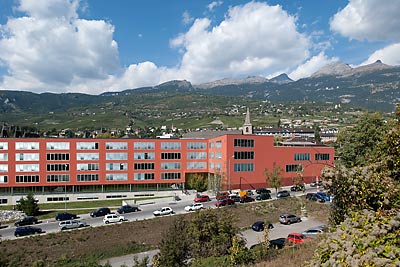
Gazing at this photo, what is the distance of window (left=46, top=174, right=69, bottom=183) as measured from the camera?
74125 millimetres

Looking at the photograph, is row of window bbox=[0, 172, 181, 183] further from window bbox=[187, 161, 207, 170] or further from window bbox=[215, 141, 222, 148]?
window bbox=[215, 141, 222, 148]

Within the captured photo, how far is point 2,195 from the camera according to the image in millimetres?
72250

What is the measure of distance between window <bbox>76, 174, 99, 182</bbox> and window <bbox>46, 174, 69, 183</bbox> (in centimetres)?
248

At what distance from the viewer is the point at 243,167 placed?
71.0 m

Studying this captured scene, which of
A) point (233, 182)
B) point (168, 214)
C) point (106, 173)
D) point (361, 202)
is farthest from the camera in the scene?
point (106, 173)

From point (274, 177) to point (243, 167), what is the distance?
24.5 feet

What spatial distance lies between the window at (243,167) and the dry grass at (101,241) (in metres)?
17.2

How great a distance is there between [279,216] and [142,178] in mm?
37488

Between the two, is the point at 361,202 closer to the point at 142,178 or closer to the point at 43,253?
the point at 43,253

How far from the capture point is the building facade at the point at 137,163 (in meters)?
71.4

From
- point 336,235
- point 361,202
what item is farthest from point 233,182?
point 336,235

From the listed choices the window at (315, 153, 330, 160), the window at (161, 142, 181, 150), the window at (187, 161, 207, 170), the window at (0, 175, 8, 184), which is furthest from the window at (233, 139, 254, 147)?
the window at (0, 175, 8, 184)

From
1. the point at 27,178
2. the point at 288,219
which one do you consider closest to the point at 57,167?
the point at 27,178

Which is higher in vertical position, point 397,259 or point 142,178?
point 397,259
